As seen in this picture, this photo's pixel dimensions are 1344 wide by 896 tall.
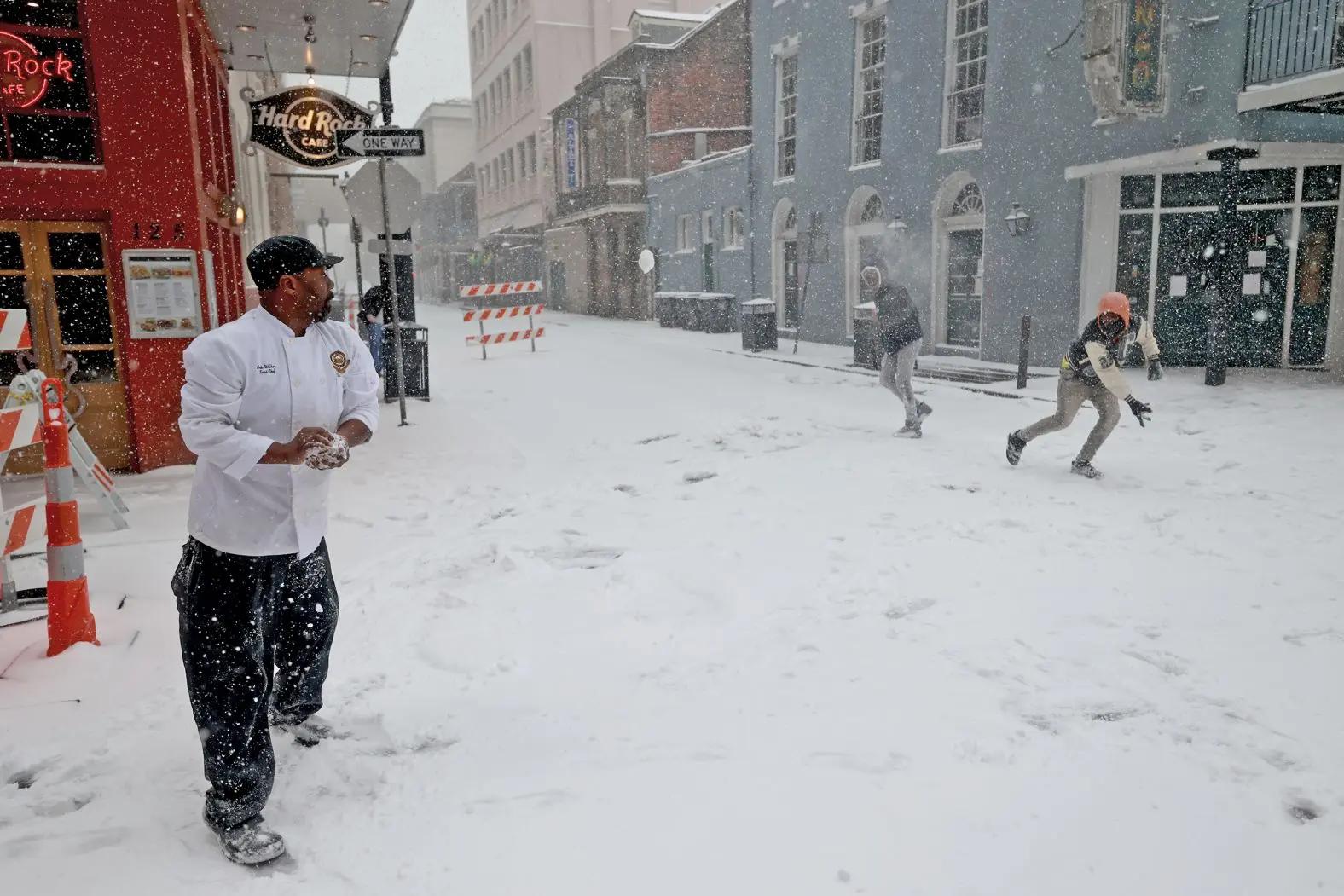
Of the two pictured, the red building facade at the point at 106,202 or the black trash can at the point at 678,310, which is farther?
the black trash can at the point at 678,310

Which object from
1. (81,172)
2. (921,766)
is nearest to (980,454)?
(921,766)

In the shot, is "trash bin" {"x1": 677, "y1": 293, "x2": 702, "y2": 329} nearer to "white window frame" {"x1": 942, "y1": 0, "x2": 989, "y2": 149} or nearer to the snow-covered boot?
"white window frame" {"x1": 942, "y1": 0, "x2": 989, "y2": 149}

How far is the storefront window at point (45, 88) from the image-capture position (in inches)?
297

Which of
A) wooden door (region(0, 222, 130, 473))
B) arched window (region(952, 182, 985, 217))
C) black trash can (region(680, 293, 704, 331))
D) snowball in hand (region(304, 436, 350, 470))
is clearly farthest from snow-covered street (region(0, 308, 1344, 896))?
black trash can (region(680, 293, 704, 331))

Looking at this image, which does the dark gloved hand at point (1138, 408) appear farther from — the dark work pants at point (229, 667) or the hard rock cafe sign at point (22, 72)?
the hard rock cafe sign at point (22, 72)

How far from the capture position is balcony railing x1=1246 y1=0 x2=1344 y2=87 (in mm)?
11695

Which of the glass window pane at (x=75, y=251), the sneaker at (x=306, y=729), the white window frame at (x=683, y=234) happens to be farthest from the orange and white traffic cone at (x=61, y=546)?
the white window frame at (x=683, y=234)

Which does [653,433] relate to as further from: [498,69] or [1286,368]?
[498,69]

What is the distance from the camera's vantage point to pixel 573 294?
3962cm

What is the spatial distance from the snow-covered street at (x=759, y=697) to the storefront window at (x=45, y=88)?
303 cm

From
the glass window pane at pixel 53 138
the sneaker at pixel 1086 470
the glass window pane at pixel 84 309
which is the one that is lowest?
the sneaker at pixel 1086 470

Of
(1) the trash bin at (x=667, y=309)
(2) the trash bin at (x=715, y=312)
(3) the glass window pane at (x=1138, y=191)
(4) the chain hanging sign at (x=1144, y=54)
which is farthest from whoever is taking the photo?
(1) the trash bin at (x=667, y=309)

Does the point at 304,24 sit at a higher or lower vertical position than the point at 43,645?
higher

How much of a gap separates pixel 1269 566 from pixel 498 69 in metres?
49.5
